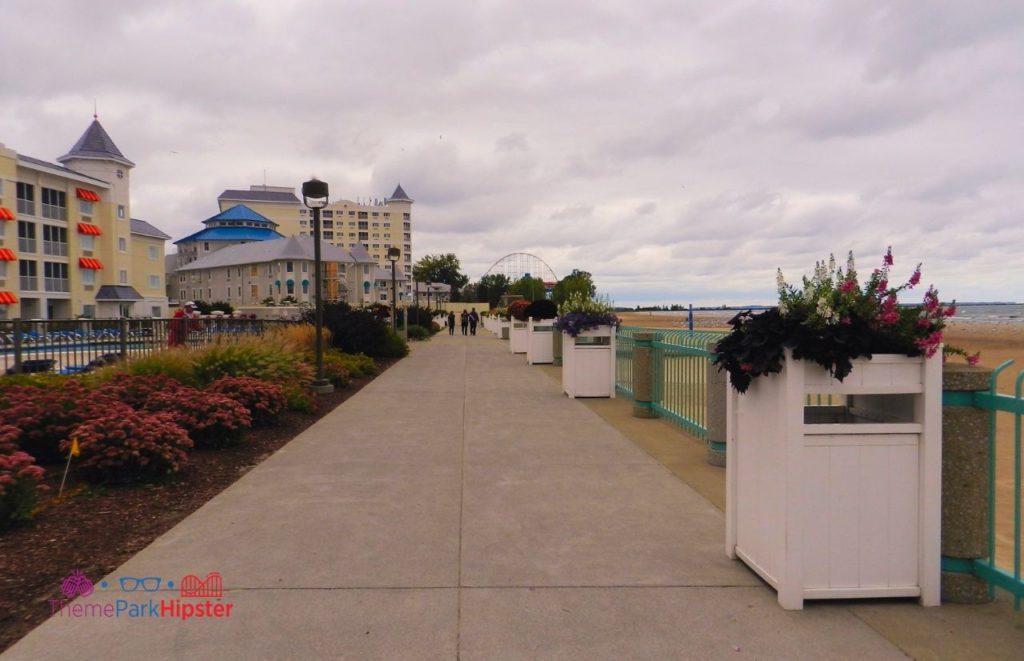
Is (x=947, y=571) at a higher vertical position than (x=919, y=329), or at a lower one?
lower

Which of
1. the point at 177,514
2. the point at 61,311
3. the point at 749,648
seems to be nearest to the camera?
the point at 749,648

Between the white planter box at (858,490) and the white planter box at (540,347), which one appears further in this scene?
the white planter box at (540,347)

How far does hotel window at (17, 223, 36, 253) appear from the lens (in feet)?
168

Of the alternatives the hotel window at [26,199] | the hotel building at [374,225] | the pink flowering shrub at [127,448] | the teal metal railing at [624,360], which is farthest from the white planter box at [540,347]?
the hotel building at [374,225]

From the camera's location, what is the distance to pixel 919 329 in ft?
12.5

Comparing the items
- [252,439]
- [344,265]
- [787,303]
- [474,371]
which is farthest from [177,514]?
[344,265]

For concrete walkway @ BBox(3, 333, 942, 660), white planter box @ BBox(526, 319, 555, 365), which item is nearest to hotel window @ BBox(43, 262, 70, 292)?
white planter box @ BBox(526, 319, 555, 365)

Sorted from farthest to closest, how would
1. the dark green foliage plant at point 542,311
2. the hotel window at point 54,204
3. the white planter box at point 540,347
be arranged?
the hotel window at point 54,204
the dark green foliage plant at point 542,311
the white planter box at point 540,347

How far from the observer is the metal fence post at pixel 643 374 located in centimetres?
1070

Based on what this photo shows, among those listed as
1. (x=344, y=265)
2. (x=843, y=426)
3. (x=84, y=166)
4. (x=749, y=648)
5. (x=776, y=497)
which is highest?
(x=84, y=166)

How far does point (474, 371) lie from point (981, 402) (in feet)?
51.3

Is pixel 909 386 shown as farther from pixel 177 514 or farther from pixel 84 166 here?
pixel 84 166

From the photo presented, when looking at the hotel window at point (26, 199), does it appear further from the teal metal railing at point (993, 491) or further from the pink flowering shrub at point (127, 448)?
the teal metal railing at point (993, 491)

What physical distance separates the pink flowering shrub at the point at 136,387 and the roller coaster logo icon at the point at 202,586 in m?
4.30
